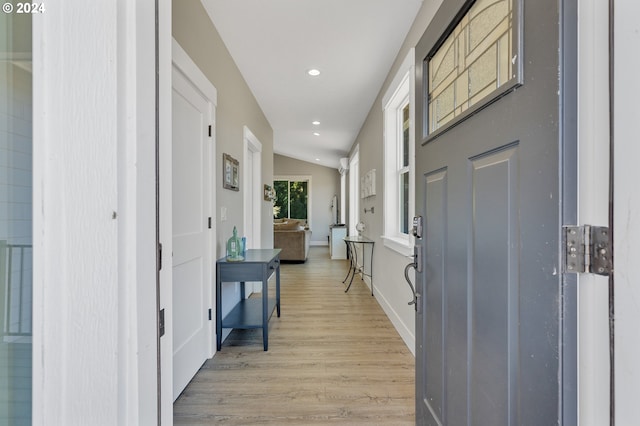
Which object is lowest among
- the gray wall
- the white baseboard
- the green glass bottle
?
the white baseboard

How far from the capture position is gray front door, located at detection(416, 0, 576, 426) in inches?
24.1

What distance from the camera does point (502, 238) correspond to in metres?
0.78

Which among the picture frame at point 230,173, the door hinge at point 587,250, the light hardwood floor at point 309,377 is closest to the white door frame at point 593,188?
the door hinge at point 587,250

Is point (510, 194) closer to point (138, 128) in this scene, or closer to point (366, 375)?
point (138, 128)

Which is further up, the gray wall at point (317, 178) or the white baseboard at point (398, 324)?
the gray wall at point (317, 178)

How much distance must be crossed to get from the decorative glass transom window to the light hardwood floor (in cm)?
160

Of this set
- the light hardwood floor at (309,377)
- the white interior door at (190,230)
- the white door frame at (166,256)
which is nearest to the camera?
the white door frame at (166,256)

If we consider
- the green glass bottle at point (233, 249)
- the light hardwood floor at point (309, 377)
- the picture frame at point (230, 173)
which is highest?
the picture frame at point (230, 173)

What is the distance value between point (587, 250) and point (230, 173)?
8.56ft

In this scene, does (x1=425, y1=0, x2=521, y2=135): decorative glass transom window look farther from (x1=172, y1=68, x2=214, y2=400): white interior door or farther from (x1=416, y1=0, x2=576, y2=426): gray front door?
(x1=172, y1=68, x2=214, y2=400): white interior door

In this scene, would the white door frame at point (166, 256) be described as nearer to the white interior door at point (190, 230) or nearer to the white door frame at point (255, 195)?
the white interior door at point (190, 230)

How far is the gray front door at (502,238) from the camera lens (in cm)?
61

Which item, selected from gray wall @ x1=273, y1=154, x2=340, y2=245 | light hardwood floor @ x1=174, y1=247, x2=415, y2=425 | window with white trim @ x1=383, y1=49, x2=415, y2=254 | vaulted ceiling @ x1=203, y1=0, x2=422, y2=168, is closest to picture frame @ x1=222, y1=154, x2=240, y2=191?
vaulted ceiling @ x1=203, y1=0, x2=422, y2=168

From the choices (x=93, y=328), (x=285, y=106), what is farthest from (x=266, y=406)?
(x=285, y=106)
